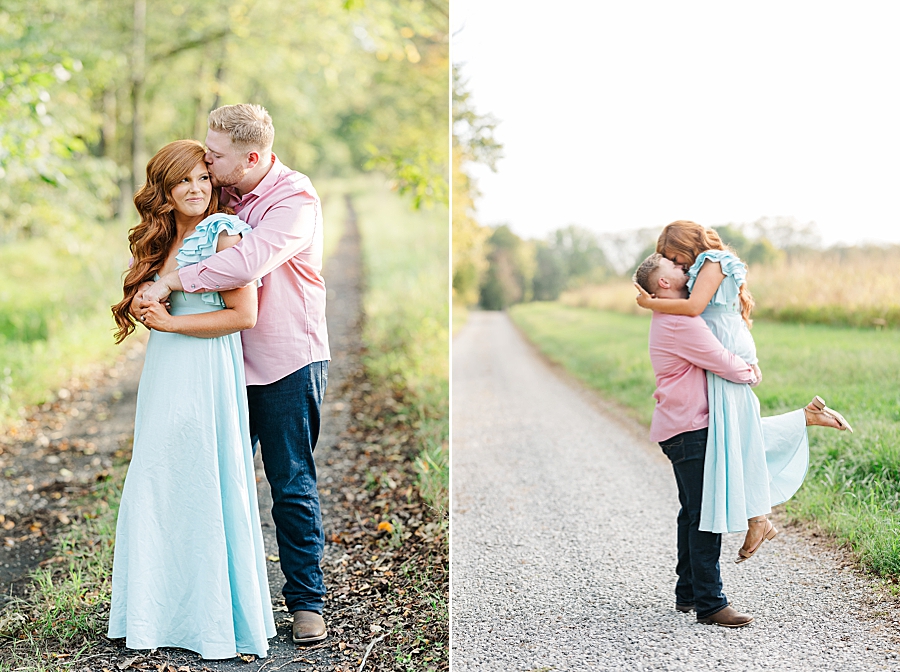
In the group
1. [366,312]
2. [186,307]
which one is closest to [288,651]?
[186,307]

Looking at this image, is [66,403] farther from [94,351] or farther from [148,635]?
[148,635]

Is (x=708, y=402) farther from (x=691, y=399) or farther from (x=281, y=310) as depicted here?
(x=281, y=310)

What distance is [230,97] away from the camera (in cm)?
1645

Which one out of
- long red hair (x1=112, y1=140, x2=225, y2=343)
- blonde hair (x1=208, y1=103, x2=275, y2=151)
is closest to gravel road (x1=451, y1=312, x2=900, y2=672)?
long red hair (x1=112, y1=140, x2=225, y2=343)

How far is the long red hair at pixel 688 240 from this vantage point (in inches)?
Answer: 128

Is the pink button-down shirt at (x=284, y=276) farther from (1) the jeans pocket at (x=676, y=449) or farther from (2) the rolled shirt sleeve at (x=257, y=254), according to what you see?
(1) the jeans pocket at (x=676, y=449)

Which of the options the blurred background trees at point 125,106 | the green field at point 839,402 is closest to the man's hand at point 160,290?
the green field at point 839,402

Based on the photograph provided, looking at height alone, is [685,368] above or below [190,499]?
above

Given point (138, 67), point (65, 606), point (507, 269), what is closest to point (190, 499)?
point (65, 606)

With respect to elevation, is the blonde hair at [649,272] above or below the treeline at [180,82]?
below

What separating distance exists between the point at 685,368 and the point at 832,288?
196 inches

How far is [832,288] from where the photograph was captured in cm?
743

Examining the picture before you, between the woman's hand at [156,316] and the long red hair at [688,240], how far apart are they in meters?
1.98

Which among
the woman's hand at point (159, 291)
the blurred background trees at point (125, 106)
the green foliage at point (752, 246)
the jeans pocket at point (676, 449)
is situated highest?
the blurred background trees at point (125, 106)
